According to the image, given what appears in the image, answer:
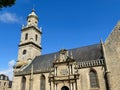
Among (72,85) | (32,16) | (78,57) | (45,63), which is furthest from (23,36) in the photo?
(72,85)

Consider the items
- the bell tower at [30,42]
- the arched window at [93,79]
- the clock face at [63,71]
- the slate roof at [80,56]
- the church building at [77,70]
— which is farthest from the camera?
the bell tower at [30,42]

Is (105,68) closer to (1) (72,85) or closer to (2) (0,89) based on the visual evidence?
(1) (72,85)

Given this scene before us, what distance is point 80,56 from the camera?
2820 cm

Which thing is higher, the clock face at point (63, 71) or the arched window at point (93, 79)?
the clock face at point (63, 71)

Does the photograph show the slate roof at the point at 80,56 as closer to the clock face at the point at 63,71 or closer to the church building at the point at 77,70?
the church building at the point at 77,70

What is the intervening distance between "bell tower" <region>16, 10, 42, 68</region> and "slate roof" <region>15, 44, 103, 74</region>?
237 cm

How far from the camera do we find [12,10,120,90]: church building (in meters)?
22.2

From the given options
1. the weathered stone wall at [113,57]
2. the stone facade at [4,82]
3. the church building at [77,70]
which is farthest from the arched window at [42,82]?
the stone facade at [4,82]

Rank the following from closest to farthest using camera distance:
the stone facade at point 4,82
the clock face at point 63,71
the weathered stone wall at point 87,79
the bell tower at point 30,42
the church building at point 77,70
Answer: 1. the church building at point 77,70
2. the weathered stone wall at point 87,79
3. the clock face at point 63,71
4. the bell tower at point 30,42
5. the stone facade at point 4,82

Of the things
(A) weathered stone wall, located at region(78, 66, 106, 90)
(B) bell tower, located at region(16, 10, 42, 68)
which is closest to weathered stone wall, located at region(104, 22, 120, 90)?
(A) weathered stone wall, located at region(78, 66, 106, 90)

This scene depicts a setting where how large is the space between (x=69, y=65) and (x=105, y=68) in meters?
6.26

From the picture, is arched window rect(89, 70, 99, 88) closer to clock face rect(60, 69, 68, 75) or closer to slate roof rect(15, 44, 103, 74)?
slate roof rect(15, 44, 103, 74)

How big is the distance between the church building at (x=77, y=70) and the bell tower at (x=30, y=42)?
1.77 feet

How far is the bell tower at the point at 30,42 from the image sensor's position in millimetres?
36469
